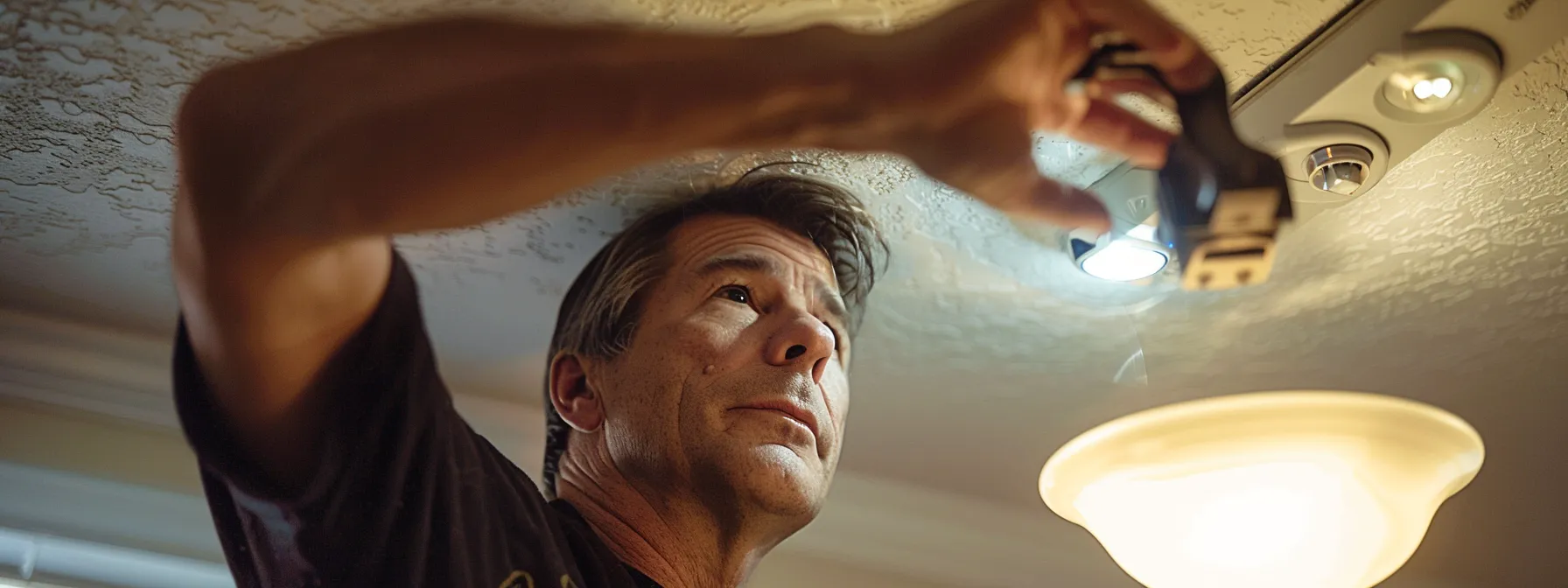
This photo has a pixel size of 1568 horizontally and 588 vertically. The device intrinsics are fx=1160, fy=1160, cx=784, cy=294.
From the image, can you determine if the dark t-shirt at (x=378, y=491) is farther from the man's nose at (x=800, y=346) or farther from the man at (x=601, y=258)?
the man's nose at (x=800, y=346)

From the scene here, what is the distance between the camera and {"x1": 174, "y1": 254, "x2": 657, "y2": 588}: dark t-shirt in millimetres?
762

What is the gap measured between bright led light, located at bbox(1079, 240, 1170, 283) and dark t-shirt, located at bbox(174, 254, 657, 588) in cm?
55

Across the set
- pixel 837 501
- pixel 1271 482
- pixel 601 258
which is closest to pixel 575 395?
pixel 601 258

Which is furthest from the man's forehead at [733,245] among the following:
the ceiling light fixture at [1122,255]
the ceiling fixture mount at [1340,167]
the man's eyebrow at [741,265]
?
the ceiling fixture mount at [1340,167]

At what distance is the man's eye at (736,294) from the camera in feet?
3.63

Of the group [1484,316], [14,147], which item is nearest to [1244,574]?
[1484,316]

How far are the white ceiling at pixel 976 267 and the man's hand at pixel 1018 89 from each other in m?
0.23

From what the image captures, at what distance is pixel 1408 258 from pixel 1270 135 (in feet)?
1.14

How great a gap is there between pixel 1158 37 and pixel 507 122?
1.18ft

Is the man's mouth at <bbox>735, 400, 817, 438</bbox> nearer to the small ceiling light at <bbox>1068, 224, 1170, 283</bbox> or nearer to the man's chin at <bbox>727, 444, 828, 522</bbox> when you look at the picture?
the man's chin at <bbox>727, 444, 828, 522</bbox>

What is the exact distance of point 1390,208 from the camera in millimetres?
1051

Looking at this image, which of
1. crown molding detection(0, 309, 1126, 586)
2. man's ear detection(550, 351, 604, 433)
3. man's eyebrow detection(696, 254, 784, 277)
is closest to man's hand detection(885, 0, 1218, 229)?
man's eyebrow detection(696, 254, 784, 277)

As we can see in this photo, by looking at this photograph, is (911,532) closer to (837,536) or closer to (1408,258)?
(837,536)

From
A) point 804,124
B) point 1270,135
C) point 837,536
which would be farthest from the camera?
point 837,536
